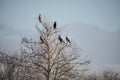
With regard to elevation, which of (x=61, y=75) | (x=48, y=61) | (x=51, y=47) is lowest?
(x=61, y=75)

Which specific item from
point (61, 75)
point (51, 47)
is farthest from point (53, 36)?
point (61, 75)

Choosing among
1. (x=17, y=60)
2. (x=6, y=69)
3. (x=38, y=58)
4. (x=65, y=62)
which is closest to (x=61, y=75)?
(x=65, y=62)

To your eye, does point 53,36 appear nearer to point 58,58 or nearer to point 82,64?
point 58,58

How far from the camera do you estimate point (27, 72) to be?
60.6ft

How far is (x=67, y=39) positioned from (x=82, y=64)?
2.52 metres

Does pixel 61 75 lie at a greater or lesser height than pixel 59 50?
lesser

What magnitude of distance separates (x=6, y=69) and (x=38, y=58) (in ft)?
55.1

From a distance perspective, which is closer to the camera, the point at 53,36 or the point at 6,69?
the point at 53,36

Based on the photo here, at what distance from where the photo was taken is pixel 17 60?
727 inches

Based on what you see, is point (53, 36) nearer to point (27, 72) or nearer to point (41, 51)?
point (41, 51)

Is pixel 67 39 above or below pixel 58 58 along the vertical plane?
above

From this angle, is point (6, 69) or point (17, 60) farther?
point (6, 69)

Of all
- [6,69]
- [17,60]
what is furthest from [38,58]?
[6,69]

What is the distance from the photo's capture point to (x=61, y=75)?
18.0m
